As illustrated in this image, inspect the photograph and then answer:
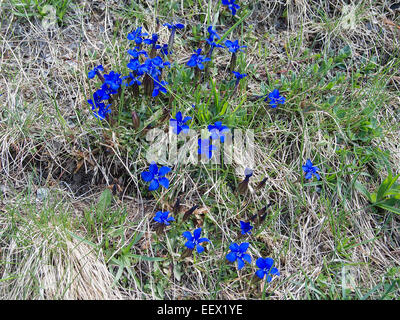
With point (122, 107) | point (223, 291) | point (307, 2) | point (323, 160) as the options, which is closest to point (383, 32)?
point (307, 2)

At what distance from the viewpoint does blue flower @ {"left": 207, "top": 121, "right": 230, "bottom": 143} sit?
2684 millimetres

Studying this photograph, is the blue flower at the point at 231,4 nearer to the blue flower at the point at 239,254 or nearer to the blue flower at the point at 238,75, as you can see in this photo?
the blue flower at the point at 238,75

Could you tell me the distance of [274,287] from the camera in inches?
96.7

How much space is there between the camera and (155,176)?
99.7 inches

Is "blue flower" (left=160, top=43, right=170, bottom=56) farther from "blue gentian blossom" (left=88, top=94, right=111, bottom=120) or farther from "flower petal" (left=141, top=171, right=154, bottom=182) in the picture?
"flower petal" (left=141, top=171, right=154, bottom=182)

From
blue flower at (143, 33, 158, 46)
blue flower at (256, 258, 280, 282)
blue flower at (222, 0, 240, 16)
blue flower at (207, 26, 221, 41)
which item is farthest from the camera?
blue flower at (222, 0, 240, 16)

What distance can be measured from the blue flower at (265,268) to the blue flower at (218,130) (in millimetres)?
865

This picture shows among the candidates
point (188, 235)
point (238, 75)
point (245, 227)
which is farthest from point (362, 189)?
point (188, 235)

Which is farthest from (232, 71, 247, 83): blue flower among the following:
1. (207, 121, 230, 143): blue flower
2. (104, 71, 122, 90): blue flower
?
(104, 71, 122, 90): blue flower

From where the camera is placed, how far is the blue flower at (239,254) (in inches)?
91.9

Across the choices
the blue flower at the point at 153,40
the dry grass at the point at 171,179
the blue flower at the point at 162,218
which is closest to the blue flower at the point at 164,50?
the blue flower at the point at 153,40

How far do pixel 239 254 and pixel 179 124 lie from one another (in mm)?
1006

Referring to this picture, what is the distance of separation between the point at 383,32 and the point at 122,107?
8.48 feet

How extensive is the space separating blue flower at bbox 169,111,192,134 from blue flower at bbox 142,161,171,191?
343 millimetres
